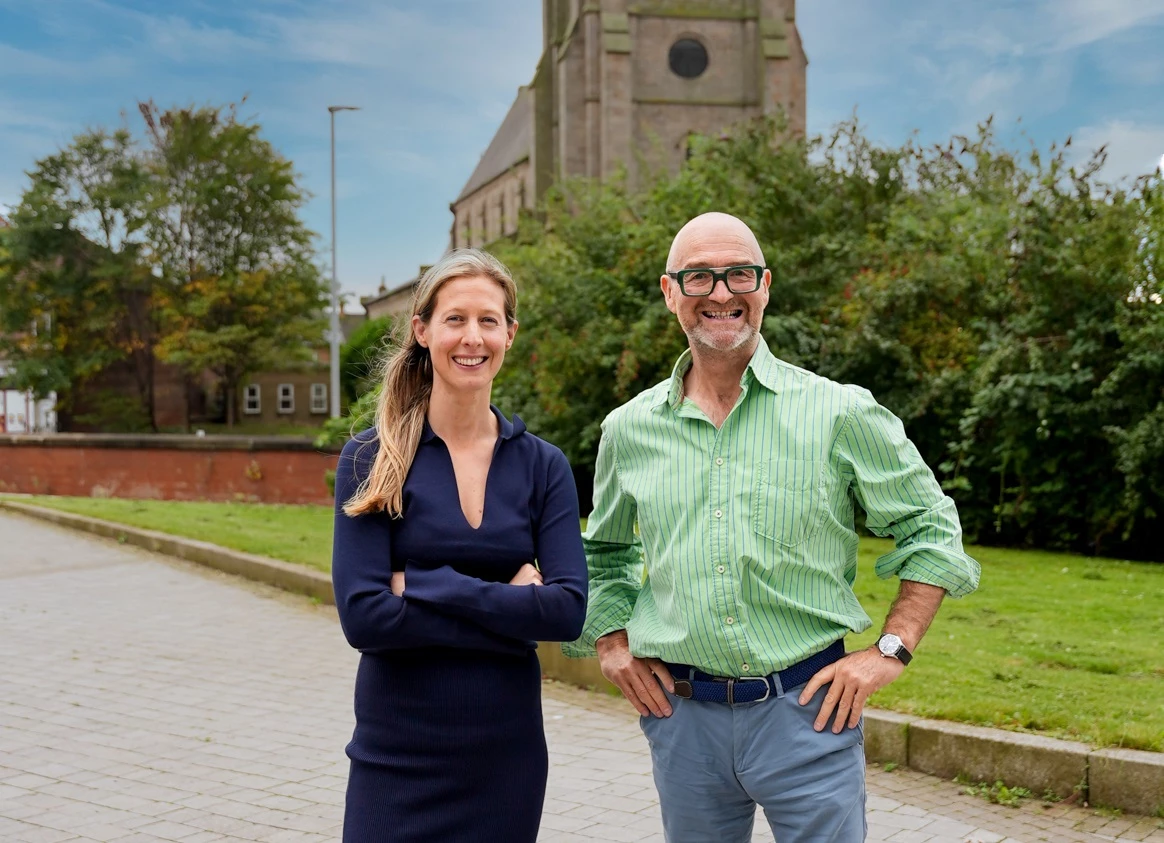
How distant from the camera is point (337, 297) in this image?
4256 cm

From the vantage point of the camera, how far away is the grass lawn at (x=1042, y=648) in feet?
18.8

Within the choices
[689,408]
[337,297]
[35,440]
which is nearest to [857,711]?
[689,408]

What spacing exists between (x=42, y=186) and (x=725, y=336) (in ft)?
174

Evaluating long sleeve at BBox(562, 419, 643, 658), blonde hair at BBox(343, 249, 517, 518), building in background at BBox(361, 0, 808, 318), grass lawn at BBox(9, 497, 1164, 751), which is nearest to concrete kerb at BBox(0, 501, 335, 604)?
grass lawn at BBox(9, 497, 1164, 751)

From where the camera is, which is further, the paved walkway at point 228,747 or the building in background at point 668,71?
the building in background at point 668,71

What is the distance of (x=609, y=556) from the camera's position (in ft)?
10.1

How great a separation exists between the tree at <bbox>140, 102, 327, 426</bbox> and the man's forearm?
46.6m

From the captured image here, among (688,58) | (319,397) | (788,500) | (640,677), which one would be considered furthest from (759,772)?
(319,397)

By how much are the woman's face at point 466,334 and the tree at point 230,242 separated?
46.1 metres

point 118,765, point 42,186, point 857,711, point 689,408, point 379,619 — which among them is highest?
point 42,186

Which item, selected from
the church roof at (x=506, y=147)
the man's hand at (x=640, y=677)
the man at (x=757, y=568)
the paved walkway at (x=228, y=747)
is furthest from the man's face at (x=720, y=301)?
the church roof at (x=506, y=147)

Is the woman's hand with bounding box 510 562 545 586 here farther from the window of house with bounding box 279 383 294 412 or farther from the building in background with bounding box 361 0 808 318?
the window of house with bounding box 279 383 294 412

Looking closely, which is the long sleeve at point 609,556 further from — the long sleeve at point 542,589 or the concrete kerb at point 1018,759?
the concrete kerb at point 1018,759

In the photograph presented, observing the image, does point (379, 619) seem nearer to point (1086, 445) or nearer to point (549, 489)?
point (549, 489)
